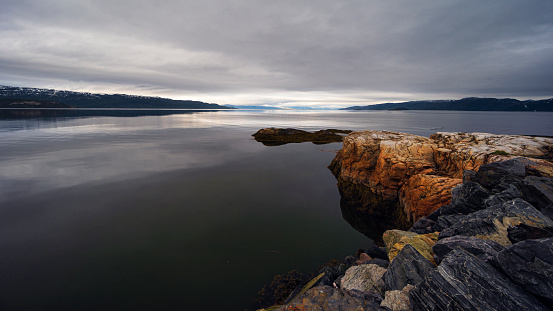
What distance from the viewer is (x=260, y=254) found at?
12.8 meters

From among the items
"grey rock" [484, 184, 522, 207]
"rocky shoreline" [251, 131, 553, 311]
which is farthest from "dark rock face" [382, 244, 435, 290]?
"grey rock" [484, 184, 522, 207]

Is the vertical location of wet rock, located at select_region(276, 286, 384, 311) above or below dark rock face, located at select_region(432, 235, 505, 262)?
below

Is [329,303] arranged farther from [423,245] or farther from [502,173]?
[502,173]

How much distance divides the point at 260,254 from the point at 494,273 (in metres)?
10.6

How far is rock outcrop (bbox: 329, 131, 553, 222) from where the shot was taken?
1303 cm

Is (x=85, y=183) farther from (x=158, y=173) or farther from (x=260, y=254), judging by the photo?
(x=260, y=254)

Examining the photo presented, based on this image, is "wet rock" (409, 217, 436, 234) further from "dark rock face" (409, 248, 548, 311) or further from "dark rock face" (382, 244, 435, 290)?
"dark rock face" (409, 248, 548, 311)

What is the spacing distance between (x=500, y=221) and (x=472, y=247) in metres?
2.02

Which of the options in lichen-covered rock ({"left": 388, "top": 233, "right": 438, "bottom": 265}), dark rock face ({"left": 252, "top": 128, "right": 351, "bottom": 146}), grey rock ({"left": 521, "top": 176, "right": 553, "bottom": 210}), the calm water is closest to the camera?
lichen-covered rock ({"left": 388, "top": 233, "right": 438, "bottom": 265})

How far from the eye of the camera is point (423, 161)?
54.8 ft

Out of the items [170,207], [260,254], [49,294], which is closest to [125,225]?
[170,207]

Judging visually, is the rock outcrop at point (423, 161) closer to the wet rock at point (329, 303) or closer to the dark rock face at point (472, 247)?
the dark rock face at point (472, 247)

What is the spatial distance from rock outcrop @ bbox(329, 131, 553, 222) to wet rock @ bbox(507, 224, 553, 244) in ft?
19.4

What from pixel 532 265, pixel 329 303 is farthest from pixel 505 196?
pixel 329 303
